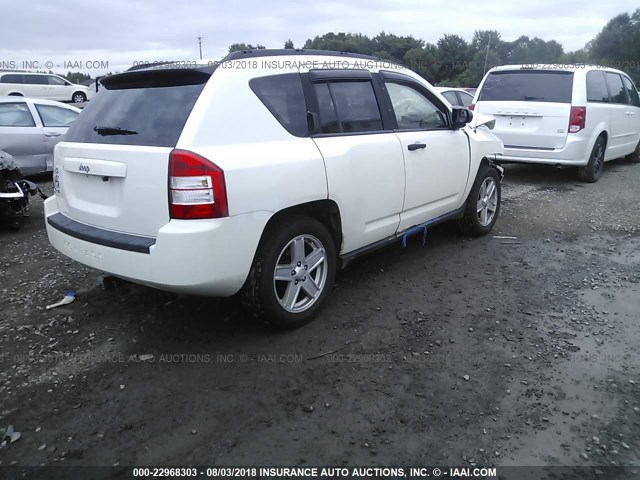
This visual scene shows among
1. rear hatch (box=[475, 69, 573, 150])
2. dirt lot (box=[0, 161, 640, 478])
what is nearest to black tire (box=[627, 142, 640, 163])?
rear hatch (box=[475, 69, 573, 150])

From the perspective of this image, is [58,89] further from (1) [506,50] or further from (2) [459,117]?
(1) [506,50]

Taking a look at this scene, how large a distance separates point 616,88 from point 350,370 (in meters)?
8.63

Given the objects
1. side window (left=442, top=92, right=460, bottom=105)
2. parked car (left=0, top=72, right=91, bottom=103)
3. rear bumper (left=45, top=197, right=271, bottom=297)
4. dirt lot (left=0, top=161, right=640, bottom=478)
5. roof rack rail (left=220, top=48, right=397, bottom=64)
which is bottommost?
dirt lot (left=0, top=161, right=640, bottom=478)

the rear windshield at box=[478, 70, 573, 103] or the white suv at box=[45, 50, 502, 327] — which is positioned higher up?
the rear windshield at box=[478, 70, 573, 103]

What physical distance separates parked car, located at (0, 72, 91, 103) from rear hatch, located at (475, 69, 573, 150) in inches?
750

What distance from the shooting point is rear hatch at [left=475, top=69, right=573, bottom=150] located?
7.69 metres

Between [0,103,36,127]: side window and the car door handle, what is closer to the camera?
the car door handle

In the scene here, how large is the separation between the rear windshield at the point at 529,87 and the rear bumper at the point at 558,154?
0.68m

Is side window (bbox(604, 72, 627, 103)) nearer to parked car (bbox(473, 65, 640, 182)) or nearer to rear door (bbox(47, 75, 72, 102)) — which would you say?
parked car (bbox(473, 65, 640, 182))

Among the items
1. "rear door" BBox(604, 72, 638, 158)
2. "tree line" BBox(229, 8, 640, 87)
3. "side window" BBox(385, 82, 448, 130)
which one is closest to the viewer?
"side window" BBox(385, 82, 448, 130)

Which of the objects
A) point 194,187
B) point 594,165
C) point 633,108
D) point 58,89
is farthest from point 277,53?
point 58,89

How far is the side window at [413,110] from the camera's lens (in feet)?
13.6

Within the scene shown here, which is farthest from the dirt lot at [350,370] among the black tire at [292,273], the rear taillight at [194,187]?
the rear taillight at [194,187]

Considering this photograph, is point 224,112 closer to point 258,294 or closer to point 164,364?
point 258,294
